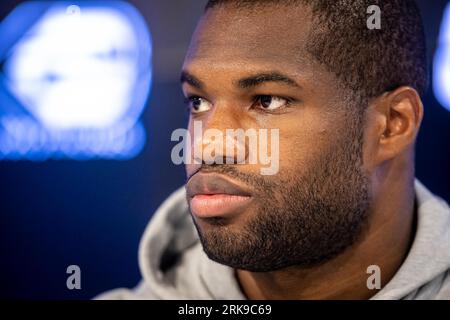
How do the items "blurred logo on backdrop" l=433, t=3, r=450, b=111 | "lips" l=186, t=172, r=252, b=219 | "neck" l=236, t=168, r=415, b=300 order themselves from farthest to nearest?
"blurred logo on backdrop" l=433, t=3, r=450, b=111
"neck" l=236, t=168, r=415, b=300
"lips" l=186, t=172, r=252, b=219

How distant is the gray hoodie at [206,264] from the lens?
126cm

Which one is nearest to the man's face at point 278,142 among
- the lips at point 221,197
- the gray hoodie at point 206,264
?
the lips at point 221,197

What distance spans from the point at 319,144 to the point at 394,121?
0.17m

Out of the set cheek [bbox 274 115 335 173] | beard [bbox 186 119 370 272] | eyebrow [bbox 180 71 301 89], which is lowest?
beard [bbox 186 119 370 272]

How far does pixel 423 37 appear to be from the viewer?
52.7 inches

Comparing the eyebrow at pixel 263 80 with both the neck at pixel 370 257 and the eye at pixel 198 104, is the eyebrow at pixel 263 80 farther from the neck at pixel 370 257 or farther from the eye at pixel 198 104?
the neck at pixel 370 257

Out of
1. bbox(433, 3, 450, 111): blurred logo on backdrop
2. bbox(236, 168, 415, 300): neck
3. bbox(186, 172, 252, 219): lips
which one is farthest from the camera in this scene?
bbox(433, 3, 450, 111): blurred logo on backdrop

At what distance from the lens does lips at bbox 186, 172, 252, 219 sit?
1206mm

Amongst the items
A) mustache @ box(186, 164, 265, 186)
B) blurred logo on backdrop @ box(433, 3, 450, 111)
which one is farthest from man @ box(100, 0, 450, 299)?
blurred logo on backdrop @ box(433, 3, 450, 111)

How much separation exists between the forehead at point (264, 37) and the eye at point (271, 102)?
0.07 m

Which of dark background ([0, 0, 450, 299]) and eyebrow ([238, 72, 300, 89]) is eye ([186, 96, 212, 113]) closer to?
eyebrow ([238, 72, 300, 89])

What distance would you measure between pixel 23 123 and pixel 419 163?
105 cm
